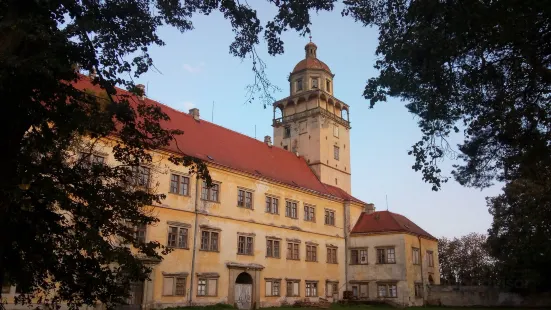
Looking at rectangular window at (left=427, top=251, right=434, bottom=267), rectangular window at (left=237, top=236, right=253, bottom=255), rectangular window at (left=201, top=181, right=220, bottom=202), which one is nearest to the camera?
rectangular window at (left=201, top=181, right=220, bottom=202)

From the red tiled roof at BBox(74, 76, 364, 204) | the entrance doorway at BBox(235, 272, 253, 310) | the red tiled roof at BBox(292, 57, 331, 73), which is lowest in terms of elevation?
the entrance doorway at BBox(235, 272, 253, 310)

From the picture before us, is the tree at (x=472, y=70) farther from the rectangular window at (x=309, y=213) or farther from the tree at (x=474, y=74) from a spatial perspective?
the rectangular window at (x=309, y=213)

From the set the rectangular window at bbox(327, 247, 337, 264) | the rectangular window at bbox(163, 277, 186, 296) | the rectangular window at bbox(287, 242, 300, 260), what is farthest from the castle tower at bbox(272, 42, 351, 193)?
the rectangular window at bbox(163, 277, 186, 296)

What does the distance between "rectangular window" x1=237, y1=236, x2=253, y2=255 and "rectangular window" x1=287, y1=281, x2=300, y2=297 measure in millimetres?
4168

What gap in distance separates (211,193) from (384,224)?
634 inches

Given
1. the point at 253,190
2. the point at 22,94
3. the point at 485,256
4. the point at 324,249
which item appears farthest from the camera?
the point at 485,256

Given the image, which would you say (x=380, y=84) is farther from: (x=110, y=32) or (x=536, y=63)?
(x=110, y=32)

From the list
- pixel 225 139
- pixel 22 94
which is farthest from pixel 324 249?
pixel 22 94

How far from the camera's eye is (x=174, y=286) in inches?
990

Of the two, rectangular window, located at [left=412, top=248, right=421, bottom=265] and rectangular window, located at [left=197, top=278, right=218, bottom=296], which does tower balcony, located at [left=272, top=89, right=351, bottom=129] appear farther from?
rectangular window, located at [left=197, top=278, right=218, bottom=296]

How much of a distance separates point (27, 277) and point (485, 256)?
194ft

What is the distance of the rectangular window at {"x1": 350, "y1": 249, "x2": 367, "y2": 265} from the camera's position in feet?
125

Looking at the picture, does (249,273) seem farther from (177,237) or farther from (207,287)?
(177,237)

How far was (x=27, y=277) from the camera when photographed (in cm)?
963
